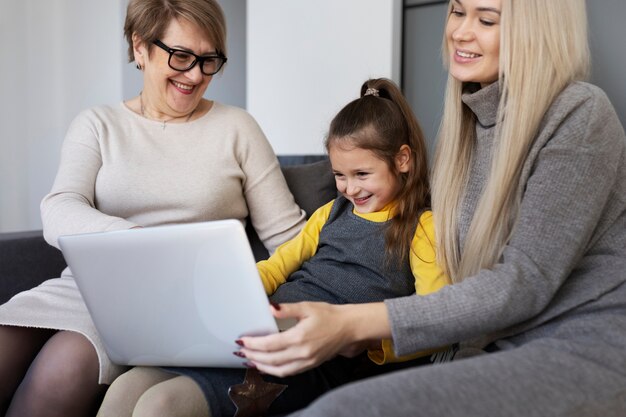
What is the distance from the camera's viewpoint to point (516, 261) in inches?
44.3

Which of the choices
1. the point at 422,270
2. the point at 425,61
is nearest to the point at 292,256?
the point at 422,270

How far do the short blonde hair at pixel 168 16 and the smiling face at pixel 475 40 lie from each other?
2.22ft

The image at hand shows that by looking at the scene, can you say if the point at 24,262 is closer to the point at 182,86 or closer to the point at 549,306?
the point at 182,86

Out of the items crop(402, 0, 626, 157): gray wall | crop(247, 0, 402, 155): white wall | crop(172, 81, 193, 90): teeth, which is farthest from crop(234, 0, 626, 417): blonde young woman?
crop(247, 0, 402, 155): white wall

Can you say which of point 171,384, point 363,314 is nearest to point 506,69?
point 363,314

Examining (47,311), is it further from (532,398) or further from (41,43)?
(41,43)

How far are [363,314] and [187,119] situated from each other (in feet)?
3.29

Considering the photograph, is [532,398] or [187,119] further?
[187,119]

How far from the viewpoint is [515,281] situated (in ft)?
3.61

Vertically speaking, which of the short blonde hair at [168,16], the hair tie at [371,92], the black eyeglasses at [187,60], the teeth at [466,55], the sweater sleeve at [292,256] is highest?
the short blonde hair at [168,16]

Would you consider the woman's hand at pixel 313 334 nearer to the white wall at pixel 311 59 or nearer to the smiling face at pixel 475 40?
the smiling face at pixel 475 40

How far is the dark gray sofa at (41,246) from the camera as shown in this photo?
1.96 meters

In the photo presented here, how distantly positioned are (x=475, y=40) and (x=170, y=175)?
32.5 inches

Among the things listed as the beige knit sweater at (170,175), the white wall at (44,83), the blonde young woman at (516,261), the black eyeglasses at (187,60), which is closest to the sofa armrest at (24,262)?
the beige knit sweater at (170,175)
